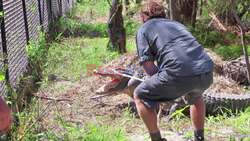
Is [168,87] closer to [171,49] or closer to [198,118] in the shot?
[171,49]

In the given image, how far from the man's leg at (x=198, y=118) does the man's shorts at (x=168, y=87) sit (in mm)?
139

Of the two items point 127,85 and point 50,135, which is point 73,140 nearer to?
point 50,135

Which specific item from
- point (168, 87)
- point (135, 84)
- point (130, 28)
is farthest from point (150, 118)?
point (130, 28)

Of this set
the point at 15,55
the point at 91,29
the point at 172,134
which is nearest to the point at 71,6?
the point at 91,29

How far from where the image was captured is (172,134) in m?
5.33

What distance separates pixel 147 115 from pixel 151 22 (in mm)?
804

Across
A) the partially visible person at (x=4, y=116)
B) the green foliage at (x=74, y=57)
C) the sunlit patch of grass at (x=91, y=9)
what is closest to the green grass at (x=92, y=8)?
the sunlit patch of grass at (x=91, y=9)

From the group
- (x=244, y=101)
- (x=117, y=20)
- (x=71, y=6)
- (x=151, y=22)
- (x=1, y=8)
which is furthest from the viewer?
(x=71, y=6)

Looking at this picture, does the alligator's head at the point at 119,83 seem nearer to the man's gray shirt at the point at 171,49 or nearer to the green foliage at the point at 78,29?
the man's gray shirt at the point at 171,49

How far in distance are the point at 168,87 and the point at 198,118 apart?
470 mm

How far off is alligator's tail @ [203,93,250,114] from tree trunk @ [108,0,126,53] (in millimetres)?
3880

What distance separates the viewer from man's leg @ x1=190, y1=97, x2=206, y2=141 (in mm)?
4734

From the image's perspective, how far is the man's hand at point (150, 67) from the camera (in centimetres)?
451

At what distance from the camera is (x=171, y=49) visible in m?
4.43
